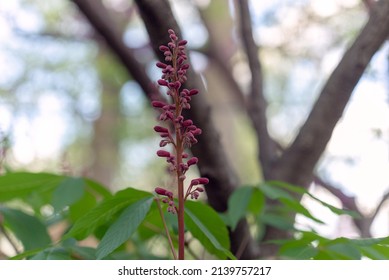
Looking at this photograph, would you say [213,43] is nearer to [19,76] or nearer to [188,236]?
[19,76]

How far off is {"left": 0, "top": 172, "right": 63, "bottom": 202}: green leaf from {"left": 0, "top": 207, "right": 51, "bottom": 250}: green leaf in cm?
7

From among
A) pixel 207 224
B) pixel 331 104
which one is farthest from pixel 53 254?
pixel 331 104

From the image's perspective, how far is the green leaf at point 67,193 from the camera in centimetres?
99

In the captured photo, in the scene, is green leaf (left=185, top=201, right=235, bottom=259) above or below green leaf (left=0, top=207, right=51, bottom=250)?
below

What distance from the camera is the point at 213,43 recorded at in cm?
339

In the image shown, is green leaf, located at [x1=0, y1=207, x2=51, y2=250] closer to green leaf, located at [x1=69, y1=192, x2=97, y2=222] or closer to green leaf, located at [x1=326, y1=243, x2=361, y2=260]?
green leaf, located at [x1=69, y1=192, x2=97, y2=222]

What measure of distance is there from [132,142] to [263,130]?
3.54m

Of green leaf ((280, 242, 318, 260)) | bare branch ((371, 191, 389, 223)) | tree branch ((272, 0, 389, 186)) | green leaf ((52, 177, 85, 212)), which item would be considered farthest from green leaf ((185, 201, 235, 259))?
bare branch ((371, 191, 389, 223))

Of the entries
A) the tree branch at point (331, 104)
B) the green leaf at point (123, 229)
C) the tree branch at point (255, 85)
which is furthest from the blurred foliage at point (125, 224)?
the tree branch at point (255, 85)

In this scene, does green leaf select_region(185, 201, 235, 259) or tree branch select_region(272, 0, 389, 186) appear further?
tree branch select_region(272, 0, 389, 186)

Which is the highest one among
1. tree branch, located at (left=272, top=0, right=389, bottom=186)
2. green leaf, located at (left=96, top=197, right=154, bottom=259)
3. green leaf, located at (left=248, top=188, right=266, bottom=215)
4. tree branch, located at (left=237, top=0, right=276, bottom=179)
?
tree branch, located at (left=237, top=0, right=276, bottom=179)

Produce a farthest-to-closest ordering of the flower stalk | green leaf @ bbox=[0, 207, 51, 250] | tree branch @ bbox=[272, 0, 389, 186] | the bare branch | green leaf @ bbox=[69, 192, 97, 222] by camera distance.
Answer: the bare branch < tree branch @ bbox=[272, 0, 389, 186] < green leaf @ bbox=[69, 192, 97, 222] < green leaf @ bbox=[0, 207, 51, 250] < the flower stalk

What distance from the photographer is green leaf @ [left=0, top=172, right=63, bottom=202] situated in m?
1.03
